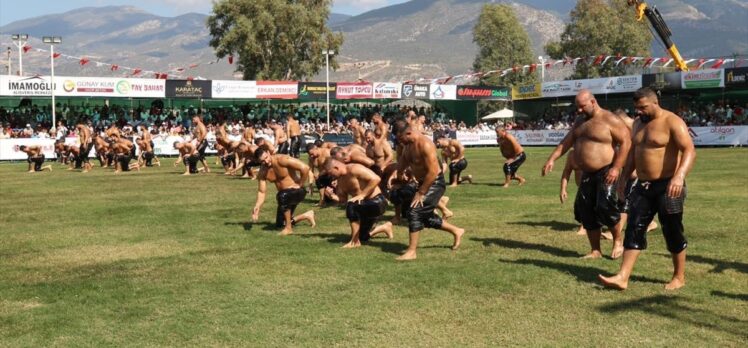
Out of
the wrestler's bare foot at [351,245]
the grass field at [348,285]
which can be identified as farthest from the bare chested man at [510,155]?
the wrestler's bare foot at [351,245]

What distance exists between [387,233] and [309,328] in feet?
15.5

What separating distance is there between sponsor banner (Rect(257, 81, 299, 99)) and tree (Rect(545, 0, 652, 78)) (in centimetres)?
4569

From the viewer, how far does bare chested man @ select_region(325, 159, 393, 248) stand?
10148mm

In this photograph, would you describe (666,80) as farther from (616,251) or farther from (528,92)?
(616,251)

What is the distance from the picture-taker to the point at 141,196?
17.7 meters

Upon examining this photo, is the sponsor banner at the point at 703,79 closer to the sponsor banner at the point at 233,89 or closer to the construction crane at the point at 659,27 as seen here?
the construction crane at the point at 659,27

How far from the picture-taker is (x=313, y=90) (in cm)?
4834

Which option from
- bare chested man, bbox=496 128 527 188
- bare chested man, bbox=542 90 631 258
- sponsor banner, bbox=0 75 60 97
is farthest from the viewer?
sponsor banner, bbox=0 75 60 97

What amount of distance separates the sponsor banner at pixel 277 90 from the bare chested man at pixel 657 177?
133 feet

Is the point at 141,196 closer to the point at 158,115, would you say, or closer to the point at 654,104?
the point at 654,104

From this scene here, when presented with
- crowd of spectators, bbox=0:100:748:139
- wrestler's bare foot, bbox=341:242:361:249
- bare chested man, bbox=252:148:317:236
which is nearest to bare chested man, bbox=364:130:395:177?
bare chested man, bbox=252:148:317:236

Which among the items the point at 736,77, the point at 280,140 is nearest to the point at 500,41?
the point at 736,77

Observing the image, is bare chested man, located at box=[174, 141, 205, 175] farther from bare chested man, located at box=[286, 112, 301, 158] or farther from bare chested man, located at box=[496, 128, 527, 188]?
bare chested man, located at box=[496, 128, 527, 188]

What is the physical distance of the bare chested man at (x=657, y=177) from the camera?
7027mm
